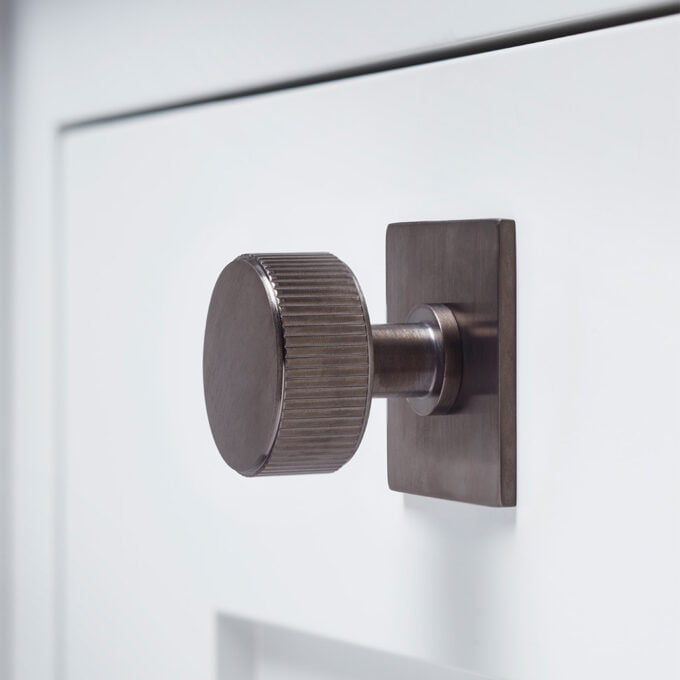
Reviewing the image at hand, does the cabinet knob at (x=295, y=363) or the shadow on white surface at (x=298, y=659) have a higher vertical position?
the cabinet knob at (x=295, y=363)

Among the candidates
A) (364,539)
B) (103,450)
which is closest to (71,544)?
(103,450)

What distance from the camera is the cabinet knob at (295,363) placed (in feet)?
0.71

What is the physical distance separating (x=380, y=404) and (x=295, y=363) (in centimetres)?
6

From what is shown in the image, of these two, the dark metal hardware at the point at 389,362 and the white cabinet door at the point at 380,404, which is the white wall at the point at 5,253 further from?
the dark metal hardware at the point at 389,362

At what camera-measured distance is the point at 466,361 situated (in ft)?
0.80

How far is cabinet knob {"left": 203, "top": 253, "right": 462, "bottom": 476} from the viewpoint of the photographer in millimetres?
216

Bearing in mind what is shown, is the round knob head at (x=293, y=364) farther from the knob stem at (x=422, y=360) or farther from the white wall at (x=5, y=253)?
the white wall at (x=5, y=253)

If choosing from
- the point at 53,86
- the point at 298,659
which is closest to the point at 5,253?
the point at 53,86

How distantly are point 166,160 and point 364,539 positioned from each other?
0.13m

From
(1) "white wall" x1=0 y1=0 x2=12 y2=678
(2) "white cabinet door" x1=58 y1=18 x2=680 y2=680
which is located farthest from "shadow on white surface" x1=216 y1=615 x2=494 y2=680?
(1) "white wall" x1=0 y1=0 x2=12 y2=678

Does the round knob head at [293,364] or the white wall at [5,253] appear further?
the white wall at [5,253]

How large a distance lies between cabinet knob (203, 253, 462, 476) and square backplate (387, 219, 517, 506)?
14 millimetres

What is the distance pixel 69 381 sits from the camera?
0.38 meters

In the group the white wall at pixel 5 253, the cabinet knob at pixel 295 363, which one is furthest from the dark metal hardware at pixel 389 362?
the white wall at pixel 5 253
